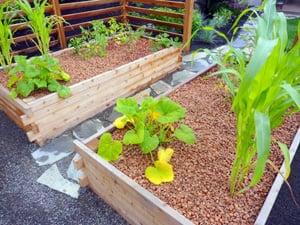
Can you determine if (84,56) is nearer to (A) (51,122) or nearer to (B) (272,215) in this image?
(A) (51,122)

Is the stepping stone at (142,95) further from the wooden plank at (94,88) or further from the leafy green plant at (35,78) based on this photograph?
the leafy green plant at (35,78)

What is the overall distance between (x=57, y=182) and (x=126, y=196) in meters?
0.64

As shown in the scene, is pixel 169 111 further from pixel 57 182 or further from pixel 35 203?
pixel 35 203

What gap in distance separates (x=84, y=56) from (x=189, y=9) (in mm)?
1395

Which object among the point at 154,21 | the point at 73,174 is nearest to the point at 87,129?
the point at 73,174

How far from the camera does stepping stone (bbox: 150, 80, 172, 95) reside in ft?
9.49

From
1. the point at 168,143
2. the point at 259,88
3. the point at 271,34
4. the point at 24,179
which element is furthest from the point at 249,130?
the point at 24,179

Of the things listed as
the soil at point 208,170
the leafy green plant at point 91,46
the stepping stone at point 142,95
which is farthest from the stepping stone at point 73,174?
the leafy green plant at point 91,46

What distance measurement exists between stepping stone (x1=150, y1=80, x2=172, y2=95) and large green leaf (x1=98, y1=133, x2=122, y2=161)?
141cm

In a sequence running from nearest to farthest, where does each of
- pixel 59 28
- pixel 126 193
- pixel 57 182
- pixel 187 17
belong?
pixel 126 193 < pixel 57 182 < pixel 59 28 < pixel 187 17

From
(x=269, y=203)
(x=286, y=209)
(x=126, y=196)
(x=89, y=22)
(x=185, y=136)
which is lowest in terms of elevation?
(x=286, y=209)

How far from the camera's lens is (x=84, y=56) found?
2.93 metres

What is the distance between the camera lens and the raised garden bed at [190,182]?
4.15 ft

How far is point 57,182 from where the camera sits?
181cm
